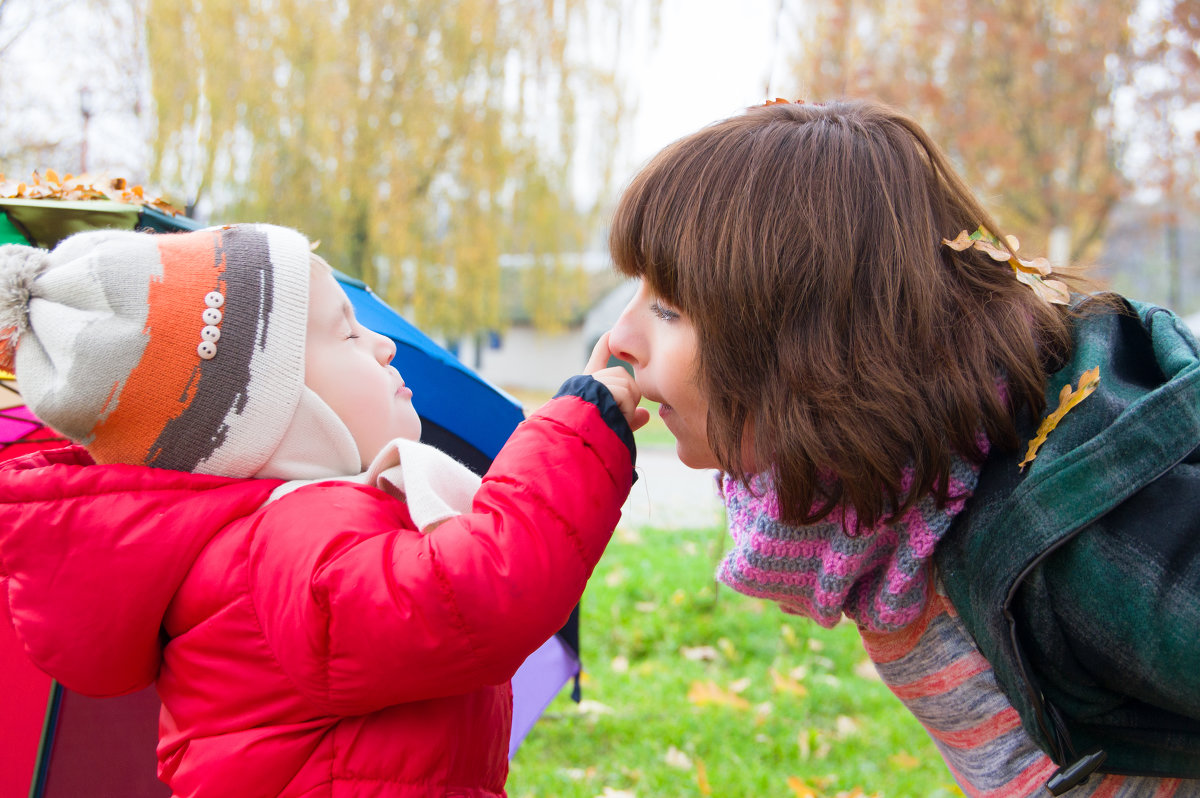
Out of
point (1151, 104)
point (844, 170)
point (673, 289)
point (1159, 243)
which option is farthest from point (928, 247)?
point (1159, 243)

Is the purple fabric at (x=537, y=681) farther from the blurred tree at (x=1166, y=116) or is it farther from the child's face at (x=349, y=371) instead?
the blurred tree at (x=1166, y=116)

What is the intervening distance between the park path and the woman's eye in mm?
4237

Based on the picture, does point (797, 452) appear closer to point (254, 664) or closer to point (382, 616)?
point (382, 616)

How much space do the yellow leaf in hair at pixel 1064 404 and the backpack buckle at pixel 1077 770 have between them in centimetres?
45

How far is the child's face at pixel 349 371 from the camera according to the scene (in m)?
1.48

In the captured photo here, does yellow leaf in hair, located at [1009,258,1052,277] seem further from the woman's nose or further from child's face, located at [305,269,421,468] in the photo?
child's face, located at [305,269,421,468]

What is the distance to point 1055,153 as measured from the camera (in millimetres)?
12602

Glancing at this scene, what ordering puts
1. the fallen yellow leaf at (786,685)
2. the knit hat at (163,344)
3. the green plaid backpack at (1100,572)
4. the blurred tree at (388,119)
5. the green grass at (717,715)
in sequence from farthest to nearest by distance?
the blurred tree at (388,119), the fallen yellow leaf at (786,685), the green grass at (717,715), the knit hat at (163,344), the green plaid backpack at (1100,572)

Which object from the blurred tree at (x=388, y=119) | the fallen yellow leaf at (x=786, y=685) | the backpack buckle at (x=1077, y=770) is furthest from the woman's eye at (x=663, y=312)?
the blurred tree at (x=388, y=119)

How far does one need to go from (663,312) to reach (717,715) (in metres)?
2.52

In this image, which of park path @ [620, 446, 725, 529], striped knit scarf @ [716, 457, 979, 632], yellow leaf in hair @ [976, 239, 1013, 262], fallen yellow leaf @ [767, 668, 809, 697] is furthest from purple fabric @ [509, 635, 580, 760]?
park path @ [620, 446, 725, 529]

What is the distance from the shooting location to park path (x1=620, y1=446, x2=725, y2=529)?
7700mm

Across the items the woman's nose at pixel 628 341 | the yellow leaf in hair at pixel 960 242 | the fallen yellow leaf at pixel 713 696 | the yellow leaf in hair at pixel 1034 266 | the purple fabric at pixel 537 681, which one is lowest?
the fallen yellow leaf at pixel 713 696

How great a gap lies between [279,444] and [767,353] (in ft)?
2.65
